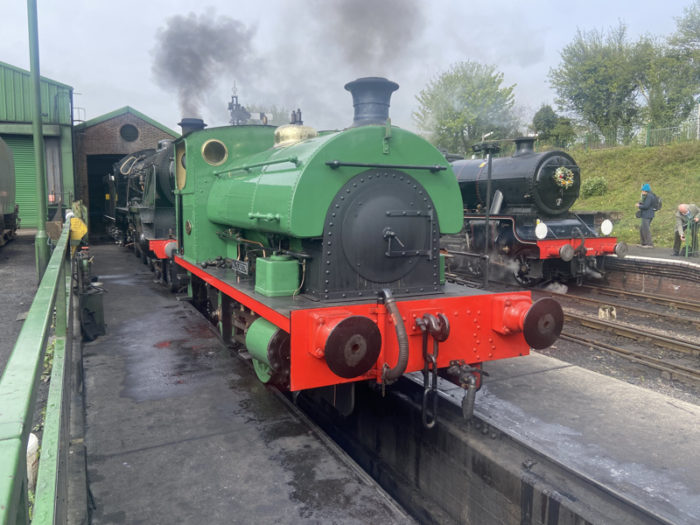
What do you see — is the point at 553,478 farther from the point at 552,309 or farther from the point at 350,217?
the point at 350,217

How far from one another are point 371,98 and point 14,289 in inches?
250

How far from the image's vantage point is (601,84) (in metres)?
29.2

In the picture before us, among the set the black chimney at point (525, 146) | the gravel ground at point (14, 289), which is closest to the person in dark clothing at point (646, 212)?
the black chimney at point (525, 146)

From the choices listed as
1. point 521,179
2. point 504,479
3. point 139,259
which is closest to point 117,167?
point 139,259

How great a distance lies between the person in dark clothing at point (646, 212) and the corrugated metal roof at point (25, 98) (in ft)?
61.4

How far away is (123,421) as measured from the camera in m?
4.21

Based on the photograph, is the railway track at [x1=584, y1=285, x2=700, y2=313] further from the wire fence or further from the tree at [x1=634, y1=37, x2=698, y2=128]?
the tree at [x1=634, y1=37, x2=698, y2=128]

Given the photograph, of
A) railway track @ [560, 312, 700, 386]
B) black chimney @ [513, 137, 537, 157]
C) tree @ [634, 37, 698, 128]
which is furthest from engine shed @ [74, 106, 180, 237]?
tree @ [634, 37, 698, 128]

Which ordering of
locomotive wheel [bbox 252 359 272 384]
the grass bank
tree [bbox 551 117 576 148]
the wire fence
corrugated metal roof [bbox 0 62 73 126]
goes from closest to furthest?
locomotive wheel [bbox 252 359 272 384]
the grass bank
corrugated metal roof [bbox 0 62 73 126]
the wire fence
tree [bbox 551 117 576 148]

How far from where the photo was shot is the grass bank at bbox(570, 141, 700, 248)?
53.1ft

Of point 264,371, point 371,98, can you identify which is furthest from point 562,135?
point 264,371

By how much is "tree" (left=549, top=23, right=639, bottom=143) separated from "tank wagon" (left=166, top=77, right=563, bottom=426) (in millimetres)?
27016

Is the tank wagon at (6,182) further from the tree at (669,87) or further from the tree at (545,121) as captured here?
the tree at (669,87)

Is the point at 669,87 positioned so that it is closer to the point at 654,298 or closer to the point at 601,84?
the point at 601,84
